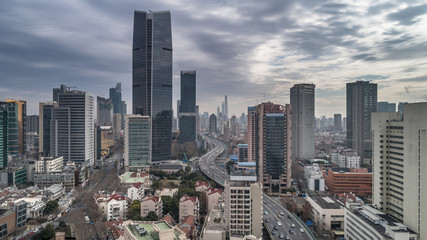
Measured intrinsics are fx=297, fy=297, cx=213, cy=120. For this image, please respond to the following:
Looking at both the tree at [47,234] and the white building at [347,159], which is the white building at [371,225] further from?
the white building at [347,159]

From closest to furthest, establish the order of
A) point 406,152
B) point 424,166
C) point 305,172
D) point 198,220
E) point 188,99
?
point 424,166
point 406,152
point 198,220
point 305,172
point 188,99

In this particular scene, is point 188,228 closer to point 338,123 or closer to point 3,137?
point 3,137

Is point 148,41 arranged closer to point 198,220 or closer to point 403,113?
point 198,220

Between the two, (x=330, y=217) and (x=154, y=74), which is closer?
(x=330, y=217)

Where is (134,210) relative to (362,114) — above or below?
below

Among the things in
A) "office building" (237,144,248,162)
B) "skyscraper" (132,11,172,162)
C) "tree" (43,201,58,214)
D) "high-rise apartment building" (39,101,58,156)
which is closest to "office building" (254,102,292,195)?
"office building" (237,144,248,162)

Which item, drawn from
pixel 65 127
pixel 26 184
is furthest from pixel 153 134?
pixel 26 184

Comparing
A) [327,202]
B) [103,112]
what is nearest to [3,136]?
[327,202]
